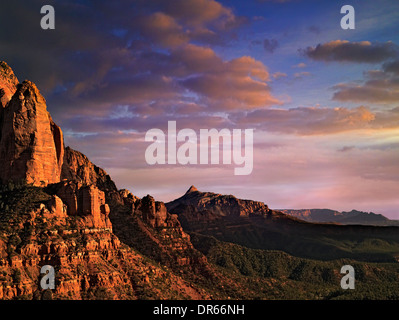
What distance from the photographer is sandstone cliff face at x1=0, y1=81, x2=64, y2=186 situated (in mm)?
154125

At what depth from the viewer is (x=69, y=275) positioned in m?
130

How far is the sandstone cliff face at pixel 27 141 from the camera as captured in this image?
154 metres

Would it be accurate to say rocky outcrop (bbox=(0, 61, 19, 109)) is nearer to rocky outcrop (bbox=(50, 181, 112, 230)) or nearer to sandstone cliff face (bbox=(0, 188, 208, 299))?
rocky outcrop (bbox=(50, 181, 112, 230))

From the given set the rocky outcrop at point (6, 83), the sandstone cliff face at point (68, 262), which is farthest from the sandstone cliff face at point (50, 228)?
the rocky outcrop at point (6, 83)

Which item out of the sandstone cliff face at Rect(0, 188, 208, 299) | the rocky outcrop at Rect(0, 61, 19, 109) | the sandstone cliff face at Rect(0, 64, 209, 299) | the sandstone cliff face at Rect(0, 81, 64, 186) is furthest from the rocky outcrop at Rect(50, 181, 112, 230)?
the rocky outcrop at Rect(0, 61, 19, 109)

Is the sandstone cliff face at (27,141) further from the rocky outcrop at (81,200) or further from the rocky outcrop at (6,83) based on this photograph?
the rocky outcrop at (81,200)

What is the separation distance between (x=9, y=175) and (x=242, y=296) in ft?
336

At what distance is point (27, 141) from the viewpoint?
15625 cm

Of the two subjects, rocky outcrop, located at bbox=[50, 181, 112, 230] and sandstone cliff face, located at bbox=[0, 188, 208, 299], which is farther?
rocky outcrop, located at bbox=[50, 181, 112, 230]

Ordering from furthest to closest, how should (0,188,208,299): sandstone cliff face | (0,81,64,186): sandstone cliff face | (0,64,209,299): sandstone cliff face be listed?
(0,81,64,186): sandstone cliff face, (0,64,209,299): sandstone cliff face, (0,188,208,299): sandstone cliff face

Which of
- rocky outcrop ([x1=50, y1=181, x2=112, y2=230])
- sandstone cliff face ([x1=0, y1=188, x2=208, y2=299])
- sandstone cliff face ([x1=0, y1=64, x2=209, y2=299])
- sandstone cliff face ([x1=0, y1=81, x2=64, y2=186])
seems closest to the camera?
sandstone cliff face ([x1=0, y1=188, x2=208, y2=299])

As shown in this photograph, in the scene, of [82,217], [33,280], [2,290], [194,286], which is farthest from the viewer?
[194,286]
